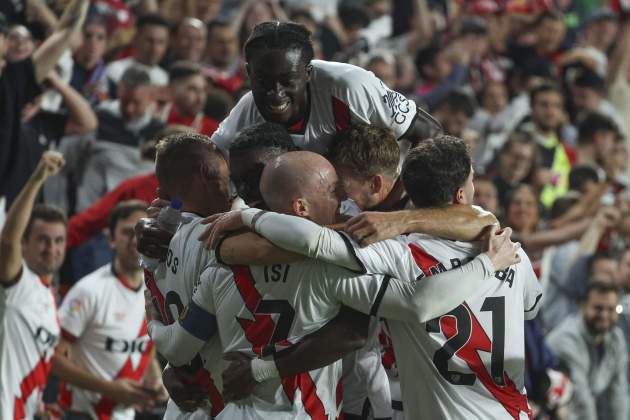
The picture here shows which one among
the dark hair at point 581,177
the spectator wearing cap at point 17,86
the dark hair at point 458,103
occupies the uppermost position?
the spectator wearing cap at point 17,86

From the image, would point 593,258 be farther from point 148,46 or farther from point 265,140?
point 265,140

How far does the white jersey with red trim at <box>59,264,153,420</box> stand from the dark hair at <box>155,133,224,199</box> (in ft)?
8.09

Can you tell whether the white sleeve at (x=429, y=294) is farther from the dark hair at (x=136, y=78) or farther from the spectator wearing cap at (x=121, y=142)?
the dark hair at (x=136, y=78)

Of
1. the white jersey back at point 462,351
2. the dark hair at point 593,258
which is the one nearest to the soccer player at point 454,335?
the white jersey back at point 462,351

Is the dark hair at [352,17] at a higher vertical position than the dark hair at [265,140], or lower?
lower

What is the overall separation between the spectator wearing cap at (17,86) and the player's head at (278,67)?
2830 mm

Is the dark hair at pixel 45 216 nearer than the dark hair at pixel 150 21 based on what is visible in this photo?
Yes

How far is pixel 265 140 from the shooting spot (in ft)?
14.7

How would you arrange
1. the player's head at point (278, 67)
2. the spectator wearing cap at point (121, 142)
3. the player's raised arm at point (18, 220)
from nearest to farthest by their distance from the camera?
1. the player's head at point (278, 67)
2. the player's raised arm at point (18, 220)
3. the spectator wearing cap at point (121, 142)

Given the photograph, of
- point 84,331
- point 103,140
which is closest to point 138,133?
point 103,140

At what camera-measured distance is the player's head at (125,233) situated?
697 centimetres

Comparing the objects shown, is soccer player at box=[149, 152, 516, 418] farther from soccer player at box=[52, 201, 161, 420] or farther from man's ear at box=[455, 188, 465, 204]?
soccer player at box=[52, 201, 161, 420]

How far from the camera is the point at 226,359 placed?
431 cm

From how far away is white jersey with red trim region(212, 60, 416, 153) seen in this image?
493 cm
